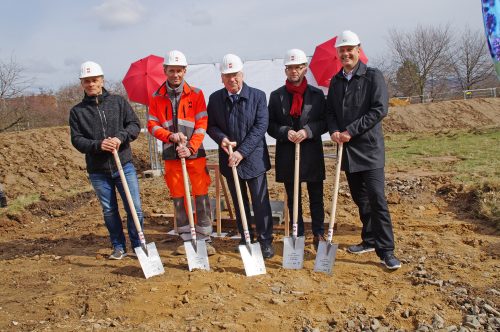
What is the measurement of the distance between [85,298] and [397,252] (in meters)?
3.25

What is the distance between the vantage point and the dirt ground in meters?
3.71

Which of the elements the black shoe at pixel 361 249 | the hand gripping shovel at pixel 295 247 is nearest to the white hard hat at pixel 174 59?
the hand gripping shovel at pixel 295 247

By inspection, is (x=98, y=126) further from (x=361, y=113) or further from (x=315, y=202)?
(x=361, y=113)

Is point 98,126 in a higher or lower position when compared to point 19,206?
higher

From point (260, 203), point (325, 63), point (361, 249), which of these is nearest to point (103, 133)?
point (260, 203)

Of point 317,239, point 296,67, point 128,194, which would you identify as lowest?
point 317,239

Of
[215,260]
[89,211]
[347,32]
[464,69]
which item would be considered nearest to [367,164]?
[347,32]

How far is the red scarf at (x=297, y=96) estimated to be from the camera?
4840mm

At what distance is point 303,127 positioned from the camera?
4820mm

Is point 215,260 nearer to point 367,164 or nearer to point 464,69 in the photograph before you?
point 367,164

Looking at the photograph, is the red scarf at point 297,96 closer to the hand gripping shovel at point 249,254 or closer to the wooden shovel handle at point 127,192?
the hand gripping shovel at point 249,254

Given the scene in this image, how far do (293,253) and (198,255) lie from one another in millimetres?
966

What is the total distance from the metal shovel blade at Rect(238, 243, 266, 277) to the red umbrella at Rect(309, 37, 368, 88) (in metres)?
3.86

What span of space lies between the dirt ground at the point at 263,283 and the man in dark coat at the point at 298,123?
949mm
